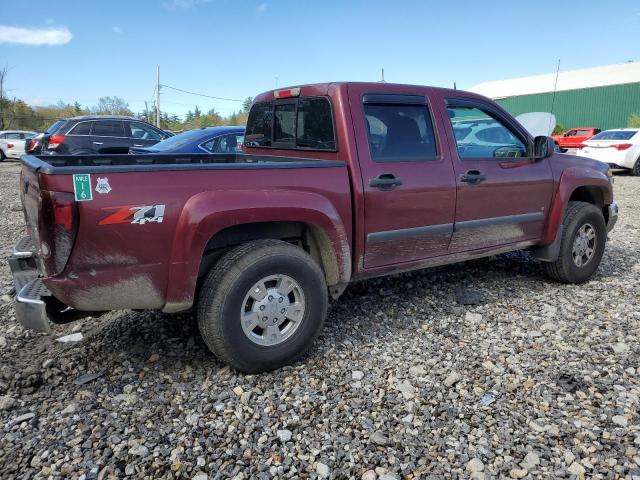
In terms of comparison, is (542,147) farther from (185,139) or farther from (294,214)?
(185,139)

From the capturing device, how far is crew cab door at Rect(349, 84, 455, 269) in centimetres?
364

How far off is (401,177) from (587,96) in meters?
39.5

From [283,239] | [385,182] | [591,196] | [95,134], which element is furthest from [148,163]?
[95,134]

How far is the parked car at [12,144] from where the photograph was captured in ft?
70.1

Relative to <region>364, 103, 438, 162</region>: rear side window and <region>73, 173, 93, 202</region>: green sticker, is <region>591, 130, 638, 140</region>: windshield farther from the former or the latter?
<region>73, 173, 93, 202</region>: green sticker

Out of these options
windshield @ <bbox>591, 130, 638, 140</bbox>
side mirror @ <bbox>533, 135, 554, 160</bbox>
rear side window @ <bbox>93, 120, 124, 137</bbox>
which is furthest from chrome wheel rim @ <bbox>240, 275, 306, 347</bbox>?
windshield @ <bbox>591, 130, 638, 140</bbox>

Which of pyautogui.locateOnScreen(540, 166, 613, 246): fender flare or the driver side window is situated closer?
the driver side window

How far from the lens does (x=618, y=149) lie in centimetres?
1498

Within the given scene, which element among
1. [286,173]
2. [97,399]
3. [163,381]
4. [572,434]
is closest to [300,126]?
[286,173]

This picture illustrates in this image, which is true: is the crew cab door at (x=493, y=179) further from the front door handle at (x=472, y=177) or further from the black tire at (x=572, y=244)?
the black tire at (x=572, y=244)

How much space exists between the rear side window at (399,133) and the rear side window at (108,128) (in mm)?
12065

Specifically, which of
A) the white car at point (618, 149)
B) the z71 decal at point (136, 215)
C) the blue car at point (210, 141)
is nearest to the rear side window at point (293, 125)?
the z71 decal at point (136, 215)

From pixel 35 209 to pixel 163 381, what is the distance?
1285 mm

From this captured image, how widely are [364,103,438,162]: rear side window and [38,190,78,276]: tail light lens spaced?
2.01 m
